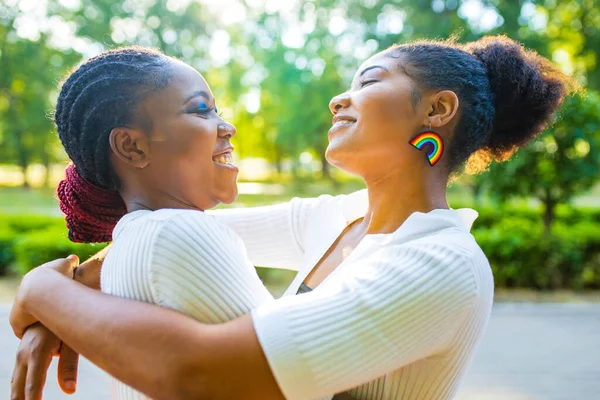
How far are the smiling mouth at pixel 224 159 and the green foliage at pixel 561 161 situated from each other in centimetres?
671

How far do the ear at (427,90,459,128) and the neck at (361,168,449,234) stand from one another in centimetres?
15

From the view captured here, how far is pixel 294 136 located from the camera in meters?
18.5

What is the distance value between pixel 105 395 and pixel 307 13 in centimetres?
1434

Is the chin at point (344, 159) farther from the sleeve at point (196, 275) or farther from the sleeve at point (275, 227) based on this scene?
the sleeve at point (196, 275)

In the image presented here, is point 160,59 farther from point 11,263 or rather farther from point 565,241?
point 11,263

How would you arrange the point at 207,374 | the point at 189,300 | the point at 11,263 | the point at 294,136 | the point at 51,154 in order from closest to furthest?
the point at 207,374 < the point at 189,300 < the point at 11,263 < the point at 294,136 < the point at 51,154

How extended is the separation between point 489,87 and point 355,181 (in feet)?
85.4

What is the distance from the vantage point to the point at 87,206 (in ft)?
5.15

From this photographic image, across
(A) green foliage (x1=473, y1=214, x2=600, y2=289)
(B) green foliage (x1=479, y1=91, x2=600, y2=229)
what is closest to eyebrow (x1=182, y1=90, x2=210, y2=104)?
(A) green foliage (x1=473, y1=214, x2=600, y2=289)

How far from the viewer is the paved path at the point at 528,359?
4.57 metres

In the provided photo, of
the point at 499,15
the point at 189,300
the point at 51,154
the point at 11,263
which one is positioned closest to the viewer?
the point at 189,300

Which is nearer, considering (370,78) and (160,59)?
(160,59)

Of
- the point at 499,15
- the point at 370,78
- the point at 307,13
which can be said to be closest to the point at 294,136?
the point at 307,13

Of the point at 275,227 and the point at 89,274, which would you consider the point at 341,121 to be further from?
the point at 89,274
